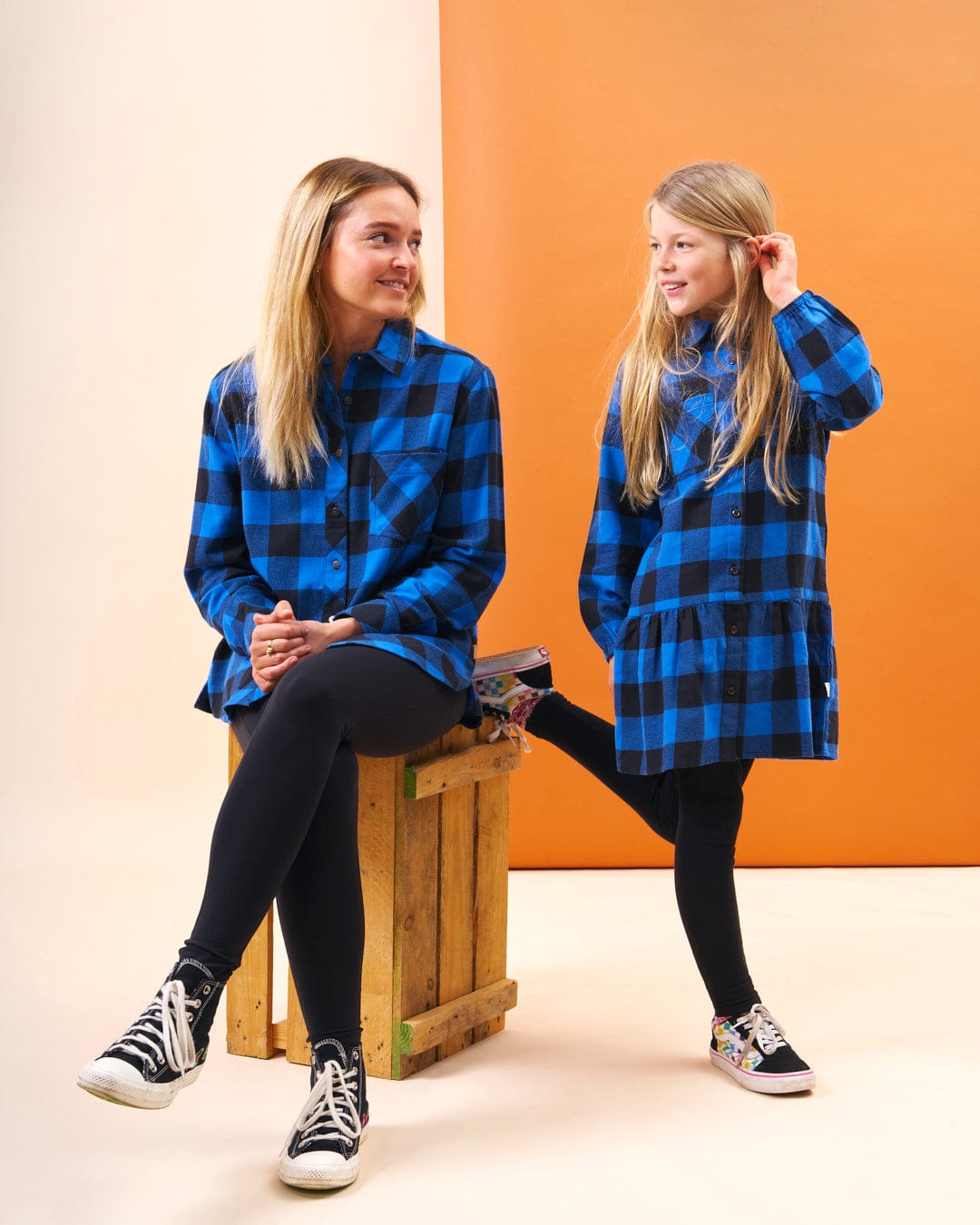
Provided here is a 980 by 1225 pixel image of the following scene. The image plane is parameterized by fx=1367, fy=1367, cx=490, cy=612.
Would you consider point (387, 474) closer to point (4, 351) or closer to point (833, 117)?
point (833, 117)

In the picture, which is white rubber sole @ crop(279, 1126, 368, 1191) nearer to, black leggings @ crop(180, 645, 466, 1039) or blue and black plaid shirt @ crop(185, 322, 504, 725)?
black leggings @ crop(180, 645, 466, 1039)

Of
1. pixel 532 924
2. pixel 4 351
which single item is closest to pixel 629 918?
pixel 532 924

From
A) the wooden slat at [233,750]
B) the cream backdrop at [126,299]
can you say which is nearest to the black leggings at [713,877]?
the wooden slat at [233,750]

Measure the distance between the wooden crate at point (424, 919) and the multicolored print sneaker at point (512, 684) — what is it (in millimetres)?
33

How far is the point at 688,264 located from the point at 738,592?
1.61 ft

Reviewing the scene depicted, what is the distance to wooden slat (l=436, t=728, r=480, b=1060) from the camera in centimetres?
205

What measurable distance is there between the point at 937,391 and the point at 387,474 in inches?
72.4

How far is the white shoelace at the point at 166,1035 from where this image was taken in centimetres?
145

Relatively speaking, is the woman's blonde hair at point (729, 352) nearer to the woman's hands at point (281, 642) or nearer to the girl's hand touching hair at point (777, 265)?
the girl's hand touching hair at point (777, 265)

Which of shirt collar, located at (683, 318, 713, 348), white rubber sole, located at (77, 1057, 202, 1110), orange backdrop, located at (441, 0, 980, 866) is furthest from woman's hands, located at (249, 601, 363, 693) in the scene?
orange backdrop, located at (441, 0, 980, 866)

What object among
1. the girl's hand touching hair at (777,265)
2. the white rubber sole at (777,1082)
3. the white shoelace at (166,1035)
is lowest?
the white rubber sole at (777,1082)

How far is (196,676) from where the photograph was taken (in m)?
4.00

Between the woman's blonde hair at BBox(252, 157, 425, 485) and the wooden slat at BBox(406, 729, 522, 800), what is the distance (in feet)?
1.51

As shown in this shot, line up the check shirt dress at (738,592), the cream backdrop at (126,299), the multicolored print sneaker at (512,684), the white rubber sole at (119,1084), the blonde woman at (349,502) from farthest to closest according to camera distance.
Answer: the cream backdrop at (126,299) → the multicolored print sneaker at (512,684) → the check shirt dress at (738,592) → the blonde woman at (349,502) → the white rubber sole at (119,1084)
